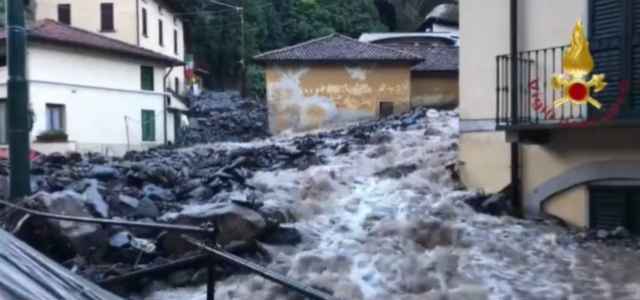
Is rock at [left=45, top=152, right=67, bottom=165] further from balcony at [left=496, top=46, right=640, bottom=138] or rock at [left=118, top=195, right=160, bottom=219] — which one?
balcony at [left=496, top=46, right=640, bottom=138]

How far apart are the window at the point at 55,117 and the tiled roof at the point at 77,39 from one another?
2320 millimetres

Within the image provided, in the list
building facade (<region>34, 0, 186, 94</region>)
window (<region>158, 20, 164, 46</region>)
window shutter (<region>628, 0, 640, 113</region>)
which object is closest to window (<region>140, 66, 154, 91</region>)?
building facade (<region>34, 0, 186, 94</region>)

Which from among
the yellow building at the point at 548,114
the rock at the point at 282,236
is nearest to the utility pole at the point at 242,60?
the yellow building at the point at 548,114

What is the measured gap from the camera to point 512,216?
13086 millimetres

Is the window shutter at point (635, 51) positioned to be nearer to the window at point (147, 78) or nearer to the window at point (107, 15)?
the window at point (147, 78)

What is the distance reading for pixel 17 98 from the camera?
27.7 feet

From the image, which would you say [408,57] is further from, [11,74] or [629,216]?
[11,74]

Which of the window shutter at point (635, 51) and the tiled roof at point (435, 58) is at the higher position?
the tiled roof at point (435, 58)

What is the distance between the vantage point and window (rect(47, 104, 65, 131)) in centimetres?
2744

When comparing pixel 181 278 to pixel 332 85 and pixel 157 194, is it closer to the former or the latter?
pixel 157 194

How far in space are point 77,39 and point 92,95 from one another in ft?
7.15

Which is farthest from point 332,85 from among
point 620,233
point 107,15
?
point 620,233

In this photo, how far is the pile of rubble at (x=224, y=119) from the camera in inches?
1452

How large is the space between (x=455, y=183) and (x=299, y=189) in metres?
3.23
